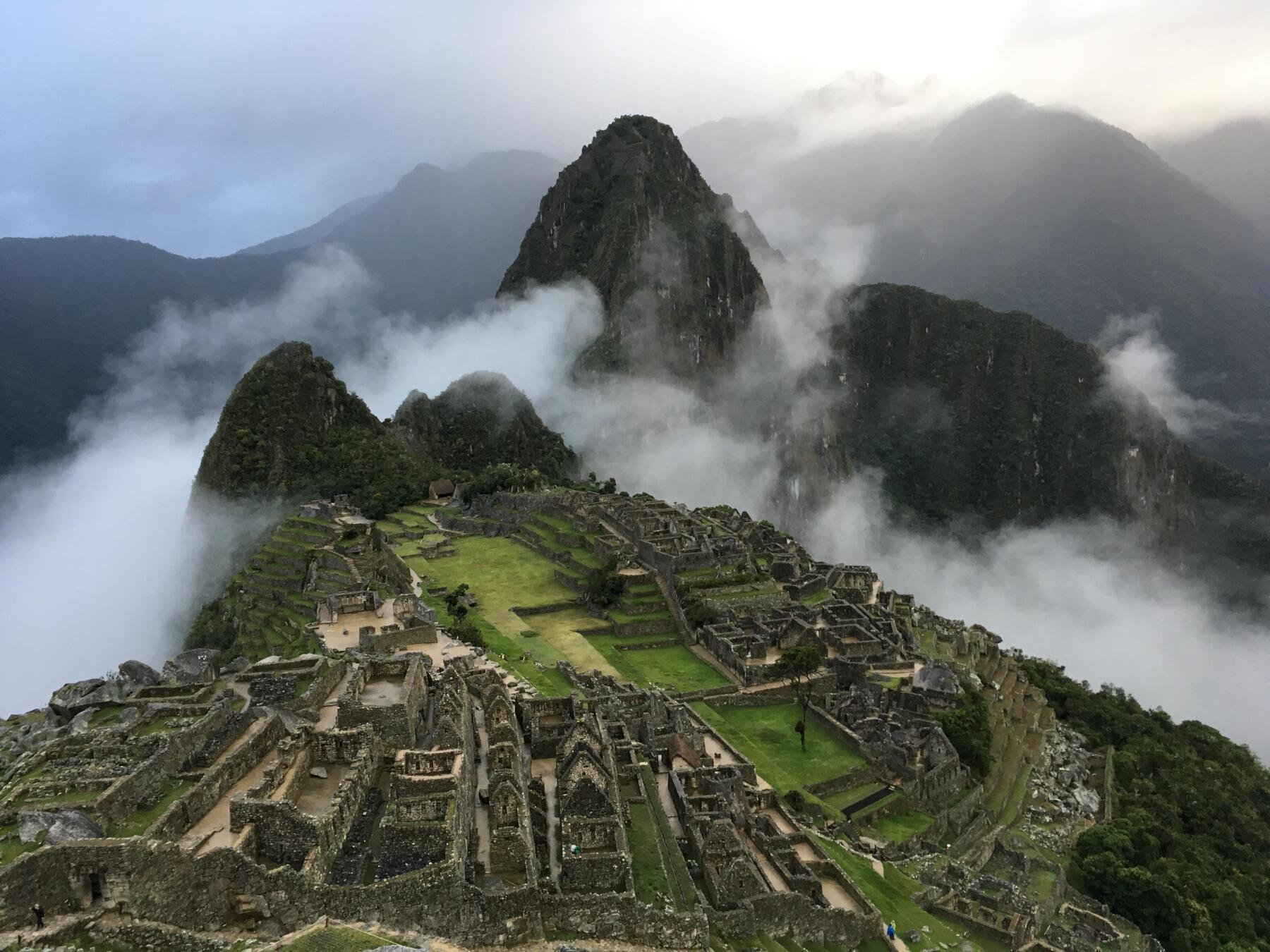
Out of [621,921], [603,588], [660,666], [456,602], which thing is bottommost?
[621,921]

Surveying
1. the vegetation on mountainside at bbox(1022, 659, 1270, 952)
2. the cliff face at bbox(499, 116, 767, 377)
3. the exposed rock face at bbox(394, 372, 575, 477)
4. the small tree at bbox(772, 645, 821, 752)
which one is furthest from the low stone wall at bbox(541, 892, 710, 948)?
the cliff face at bbox(499, 116, 767, 377)

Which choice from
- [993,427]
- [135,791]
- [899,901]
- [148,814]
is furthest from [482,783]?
[993,427]

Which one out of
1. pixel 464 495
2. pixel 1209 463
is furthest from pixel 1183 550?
pixel 464 495

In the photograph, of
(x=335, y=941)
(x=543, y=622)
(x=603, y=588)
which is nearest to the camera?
(x=335, y=941)

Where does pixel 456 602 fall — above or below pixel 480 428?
below

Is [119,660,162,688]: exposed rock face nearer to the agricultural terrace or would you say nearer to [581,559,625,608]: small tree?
the agricultural terrace

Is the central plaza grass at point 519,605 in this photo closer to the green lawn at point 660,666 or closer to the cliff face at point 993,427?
the green lawn at point 660,666

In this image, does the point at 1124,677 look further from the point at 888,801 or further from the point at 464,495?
the point at 888,801

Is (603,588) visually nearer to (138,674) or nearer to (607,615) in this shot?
(607,615)
